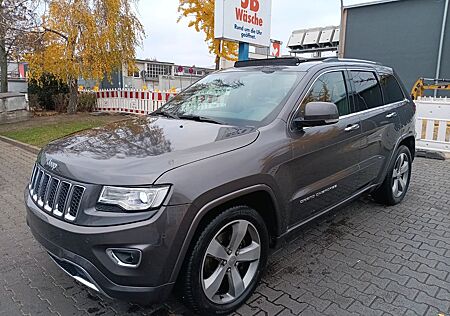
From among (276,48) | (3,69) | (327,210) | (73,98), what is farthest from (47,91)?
(327,210)

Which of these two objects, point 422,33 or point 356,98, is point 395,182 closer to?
point 356,98

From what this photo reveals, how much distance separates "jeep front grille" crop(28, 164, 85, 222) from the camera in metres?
2.11

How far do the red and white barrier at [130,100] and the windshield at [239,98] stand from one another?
9400 mm

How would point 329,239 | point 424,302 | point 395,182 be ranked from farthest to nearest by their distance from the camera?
1. point 395,182
2. point 329,239
3. point 424,302

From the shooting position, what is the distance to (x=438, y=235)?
12.5 feet

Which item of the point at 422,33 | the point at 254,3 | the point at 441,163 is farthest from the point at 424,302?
the point at 422,33

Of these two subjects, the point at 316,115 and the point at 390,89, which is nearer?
the point at 316,115

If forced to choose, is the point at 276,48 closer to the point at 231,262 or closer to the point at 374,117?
the point at 374,117

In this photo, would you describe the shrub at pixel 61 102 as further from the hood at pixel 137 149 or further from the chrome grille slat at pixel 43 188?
the chrome grille slat at pixel 43 188

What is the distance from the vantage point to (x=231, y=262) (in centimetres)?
247

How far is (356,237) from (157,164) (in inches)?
102

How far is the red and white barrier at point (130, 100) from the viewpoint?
527 inches

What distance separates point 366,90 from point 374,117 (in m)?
0.33

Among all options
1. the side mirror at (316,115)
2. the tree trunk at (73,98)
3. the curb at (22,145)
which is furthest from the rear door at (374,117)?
the tree trunk at (73,98)
